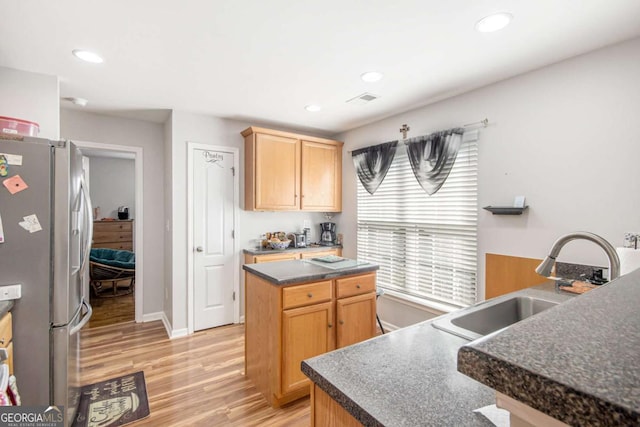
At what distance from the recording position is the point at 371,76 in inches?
98.0

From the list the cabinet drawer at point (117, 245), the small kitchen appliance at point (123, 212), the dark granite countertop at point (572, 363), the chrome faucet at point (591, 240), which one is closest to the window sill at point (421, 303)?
the chrome faucet at point (591, 240)

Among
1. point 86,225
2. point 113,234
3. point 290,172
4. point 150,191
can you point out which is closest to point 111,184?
point 113,234

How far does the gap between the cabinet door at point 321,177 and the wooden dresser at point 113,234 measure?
13.8 ft

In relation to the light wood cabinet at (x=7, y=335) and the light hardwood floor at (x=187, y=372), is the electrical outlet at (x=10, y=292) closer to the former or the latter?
the light wood cabinet at (x=7, y=335)

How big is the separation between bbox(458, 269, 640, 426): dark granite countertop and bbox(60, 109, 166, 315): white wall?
414cm

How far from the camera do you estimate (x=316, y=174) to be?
160 inches

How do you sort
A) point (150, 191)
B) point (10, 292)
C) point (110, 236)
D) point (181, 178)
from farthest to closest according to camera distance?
point (110, 236) → point (150, 191) → point (181, 178) → point (10, 292)

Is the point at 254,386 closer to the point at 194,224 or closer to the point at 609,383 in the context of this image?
the point at 194,224

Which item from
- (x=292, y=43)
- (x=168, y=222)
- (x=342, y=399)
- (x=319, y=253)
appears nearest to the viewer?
(x=342, y=399)

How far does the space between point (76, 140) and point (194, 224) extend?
1.54 metres

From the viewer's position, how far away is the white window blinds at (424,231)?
9.18 feet

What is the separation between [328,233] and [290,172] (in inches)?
41.2

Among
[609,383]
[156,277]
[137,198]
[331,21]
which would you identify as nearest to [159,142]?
[137,198]

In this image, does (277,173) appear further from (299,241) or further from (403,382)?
(403,382)
